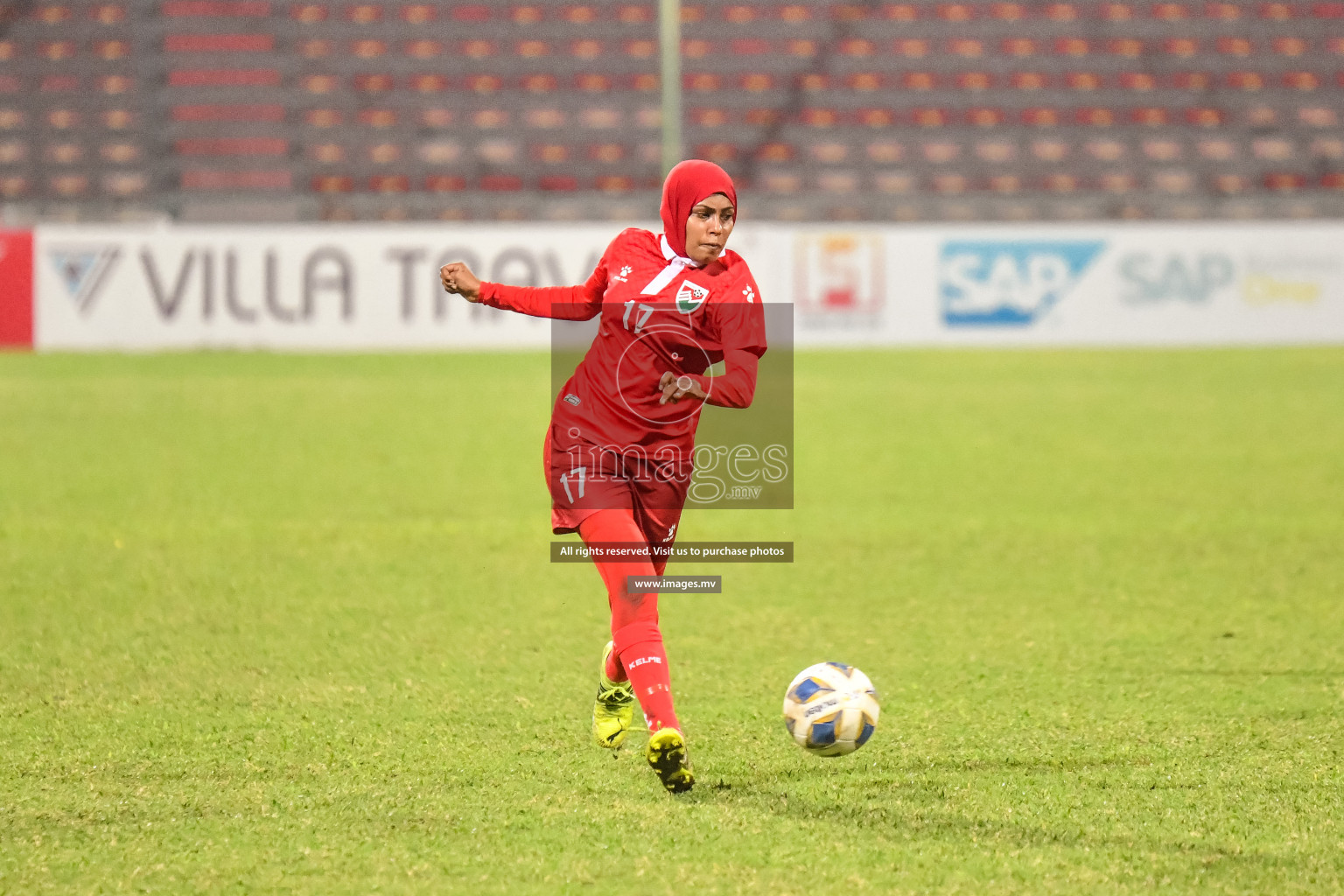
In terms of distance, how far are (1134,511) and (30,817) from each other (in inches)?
263

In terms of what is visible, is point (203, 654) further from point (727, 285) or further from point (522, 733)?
point (727, 285)

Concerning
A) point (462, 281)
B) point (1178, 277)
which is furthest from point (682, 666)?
point (1178, 277)

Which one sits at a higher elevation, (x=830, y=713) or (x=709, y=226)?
(x=709, y=226)

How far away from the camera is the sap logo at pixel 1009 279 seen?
17.1 meters

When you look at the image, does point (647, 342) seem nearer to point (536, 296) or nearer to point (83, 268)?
point (536, 296)

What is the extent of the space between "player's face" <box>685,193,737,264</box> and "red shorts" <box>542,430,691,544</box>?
577mm

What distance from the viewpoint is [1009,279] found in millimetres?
17266

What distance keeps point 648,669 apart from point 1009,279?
553 inches

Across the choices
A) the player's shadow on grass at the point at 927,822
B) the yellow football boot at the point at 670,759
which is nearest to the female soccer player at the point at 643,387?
the yellow football boot at the point at 670,759

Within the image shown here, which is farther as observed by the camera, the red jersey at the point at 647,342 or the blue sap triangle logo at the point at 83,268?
the blue sap triangle logo at the point at 83,268

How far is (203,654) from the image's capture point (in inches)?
219

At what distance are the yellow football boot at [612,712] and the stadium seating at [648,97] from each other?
17381 mm

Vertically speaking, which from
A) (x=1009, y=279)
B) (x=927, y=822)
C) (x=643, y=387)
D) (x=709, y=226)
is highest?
(x=1009, y=279)

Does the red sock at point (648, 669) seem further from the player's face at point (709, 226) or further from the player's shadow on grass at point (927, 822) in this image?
the player's face at point (709, 226)
